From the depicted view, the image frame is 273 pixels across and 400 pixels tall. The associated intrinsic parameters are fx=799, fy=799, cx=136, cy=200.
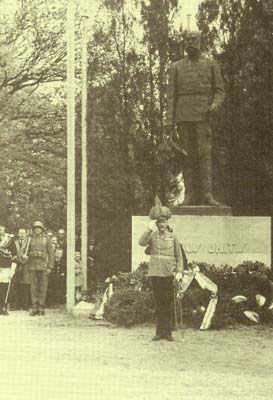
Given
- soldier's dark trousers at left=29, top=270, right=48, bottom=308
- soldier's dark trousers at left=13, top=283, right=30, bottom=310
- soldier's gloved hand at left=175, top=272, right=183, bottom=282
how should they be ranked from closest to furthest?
soldier's gloved hand at left=175, top=272, right=183, bottom=282 < soldier's dark trousers at left=29, top=270, right=48, bottom=308 < soldier's dark trousers at left=13, top=283, right=30, bottom=310

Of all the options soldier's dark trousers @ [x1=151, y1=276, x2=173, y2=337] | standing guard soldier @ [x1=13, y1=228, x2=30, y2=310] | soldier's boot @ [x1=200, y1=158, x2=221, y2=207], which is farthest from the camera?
standing guard soldier @ [x1=13, y1=228, x2=30, y2=310]

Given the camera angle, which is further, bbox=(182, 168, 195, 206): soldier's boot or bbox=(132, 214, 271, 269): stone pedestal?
bbox=(182, 168, 195, 206): soldier's boot

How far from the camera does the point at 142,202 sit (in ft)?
56.4

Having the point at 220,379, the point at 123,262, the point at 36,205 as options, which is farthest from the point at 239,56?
the point at 36,205

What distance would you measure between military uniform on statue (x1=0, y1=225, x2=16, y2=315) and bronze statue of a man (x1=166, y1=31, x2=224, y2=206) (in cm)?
347

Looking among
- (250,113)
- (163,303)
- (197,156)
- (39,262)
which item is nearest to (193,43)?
(197,156)

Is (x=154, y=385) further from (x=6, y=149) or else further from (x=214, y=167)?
(x=6, y=149)

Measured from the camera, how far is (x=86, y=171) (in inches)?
656

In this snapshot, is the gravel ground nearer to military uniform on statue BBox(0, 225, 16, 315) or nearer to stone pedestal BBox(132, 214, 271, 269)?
stone pedestal BBox(132, 214, 271, 269)

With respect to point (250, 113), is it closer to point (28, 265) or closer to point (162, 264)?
point (28, 265)

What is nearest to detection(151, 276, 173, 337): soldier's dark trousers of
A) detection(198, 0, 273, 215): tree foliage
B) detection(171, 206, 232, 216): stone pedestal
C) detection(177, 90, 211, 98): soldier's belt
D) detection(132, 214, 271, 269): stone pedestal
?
detection(132, 214, 271, 269): stone pedestal

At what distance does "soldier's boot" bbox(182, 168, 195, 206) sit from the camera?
12750 millimetres

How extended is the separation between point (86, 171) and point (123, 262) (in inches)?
87.2

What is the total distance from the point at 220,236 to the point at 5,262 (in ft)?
13.4
